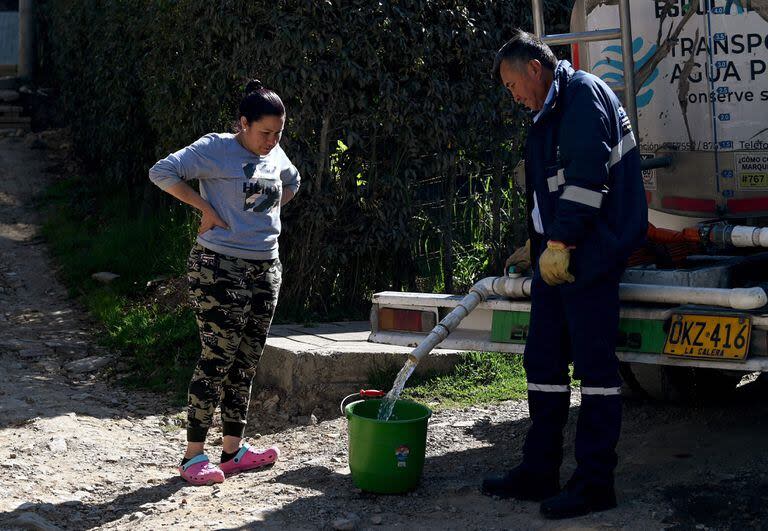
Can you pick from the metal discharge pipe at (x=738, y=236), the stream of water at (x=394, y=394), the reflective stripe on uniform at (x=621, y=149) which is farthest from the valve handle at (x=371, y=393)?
the metal discharge pipe at (x=738, y=236)

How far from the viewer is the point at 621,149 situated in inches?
169

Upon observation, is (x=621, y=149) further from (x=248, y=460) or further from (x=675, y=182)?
(x=248, y=460)

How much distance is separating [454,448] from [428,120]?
9.14 feet

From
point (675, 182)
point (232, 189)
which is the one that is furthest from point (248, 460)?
point (675, 182)

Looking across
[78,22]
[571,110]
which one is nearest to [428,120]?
[571,110]

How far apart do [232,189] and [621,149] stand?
1727 millimetres

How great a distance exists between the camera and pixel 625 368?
5.88m

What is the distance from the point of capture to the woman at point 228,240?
486 cm

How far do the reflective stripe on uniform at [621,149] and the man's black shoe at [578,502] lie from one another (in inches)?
50.4

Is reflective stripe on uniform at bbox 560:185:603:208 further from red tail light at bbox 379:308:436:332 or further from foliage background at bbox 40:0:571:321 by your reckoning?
foliage background at bbox 40:0:571:321

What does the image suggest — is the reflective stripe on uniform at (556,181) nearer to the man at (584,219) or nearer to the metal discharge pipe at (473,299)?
the man at (584,219)

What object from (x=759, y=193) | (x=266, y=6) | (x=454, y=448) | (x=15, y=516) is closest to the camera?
(x=15, y=516)

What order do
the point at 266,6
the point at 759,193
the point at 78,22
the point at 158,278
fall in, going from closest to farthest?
the point at 759,193, the point at 266,6, the point at 158,278, the point at 78,22

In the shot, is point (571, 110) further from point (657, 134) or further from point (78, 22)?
point (78, 22)
